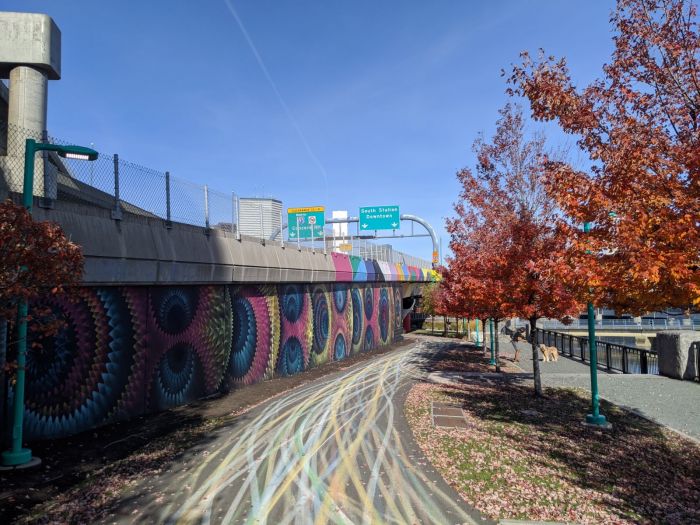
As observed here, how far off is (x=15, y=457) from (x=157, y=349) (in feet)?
13.3

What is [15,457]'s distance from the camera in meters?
7.14

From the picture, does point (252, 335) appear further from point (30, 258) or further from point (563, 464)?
point (563, 464)

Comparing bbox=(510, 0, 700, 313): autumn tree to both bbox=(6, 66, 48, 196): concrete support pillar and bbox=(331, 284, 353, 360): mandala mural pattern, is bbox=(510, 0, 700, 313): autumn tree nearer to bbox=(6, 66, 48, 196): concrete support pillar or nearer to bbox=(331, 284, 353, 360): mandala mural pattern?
bbox=(6, 66, 48, 196): concrete support pillar

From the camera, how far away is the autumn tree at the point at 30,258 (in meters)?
5.50

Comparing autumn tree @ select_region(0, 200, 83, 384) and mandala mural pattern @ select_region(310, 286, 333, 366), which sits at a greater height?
autumn tree @ select_region(0, 200, 83, 384)

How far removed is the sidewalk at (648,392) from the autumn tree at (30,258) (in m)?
11.7

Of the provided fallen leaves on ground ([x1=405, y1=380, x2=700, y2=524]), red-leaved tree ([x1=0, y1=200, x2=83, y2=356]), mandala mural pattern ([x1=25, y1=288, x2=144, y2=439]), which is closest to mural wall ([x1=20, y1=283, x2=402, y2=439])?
mandala mural pattern ([x1=25, y1=288, x2=144, y2=439])

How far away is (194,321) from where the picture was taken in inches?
486

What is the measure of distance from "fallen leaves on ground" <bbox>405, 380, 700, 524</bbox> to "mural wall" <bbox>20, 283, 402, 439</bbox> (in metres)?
5.78

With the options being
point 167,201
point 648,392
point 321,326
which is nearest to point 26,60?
point 167,201

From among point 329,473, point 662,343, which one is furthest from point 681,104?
point 662,343

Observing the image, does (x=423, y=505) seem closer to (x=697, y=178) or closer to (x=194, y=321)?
(x=697, y=178)

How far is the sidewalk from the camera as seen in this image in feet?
35.2

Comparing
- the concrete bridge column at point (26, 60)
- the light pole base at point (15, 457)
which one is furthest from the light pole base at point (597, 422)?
the concrete bridge column at point (26, 60)
